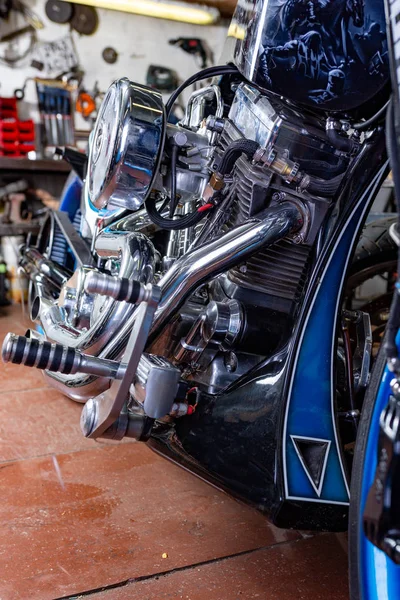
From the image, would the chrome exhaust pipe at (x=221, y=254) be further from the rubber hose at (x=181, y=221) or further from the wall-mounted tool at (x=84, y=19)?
the wall-mounted tool at (x=84, y=19)

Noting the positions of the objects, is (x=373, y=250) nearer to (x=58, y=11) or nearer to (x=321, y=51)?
(x=321, y=51)

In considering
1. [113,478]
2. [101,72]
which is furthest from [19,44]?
[113,478]

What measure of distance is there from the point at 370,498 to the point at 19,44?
419 centimetres

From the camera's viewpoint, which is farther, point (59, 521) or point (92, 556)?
point (59, 521)

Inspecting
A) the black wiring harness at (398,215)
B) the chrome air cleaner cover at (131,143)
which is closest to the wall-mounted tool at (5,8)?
the chrome air cleaner cover at (131,143)

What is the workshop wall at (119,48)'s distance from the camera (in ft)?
13.2

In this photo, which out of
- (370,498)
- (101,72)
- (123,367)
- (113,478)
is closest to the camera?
(370,498)

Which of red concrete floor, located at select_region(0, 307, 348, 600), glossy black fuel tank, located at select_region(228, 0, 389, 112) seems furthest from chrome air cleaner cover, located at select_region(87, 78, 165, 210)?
red concrete floor, located at select_region(0, 307, 348, 600)

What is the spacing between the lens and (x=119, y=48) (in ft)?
14.1

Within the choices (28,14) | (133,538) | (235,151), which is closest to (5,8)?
(28,14)

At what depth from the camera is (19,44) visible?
398 cm

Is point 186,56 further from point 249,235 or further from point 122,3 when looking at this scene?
point 249,235

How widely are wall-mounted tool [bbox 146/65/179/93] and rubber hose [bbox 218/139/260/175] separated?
3.54 m

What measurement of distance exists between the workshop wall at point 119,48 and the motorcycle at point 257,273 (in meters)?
3.12
